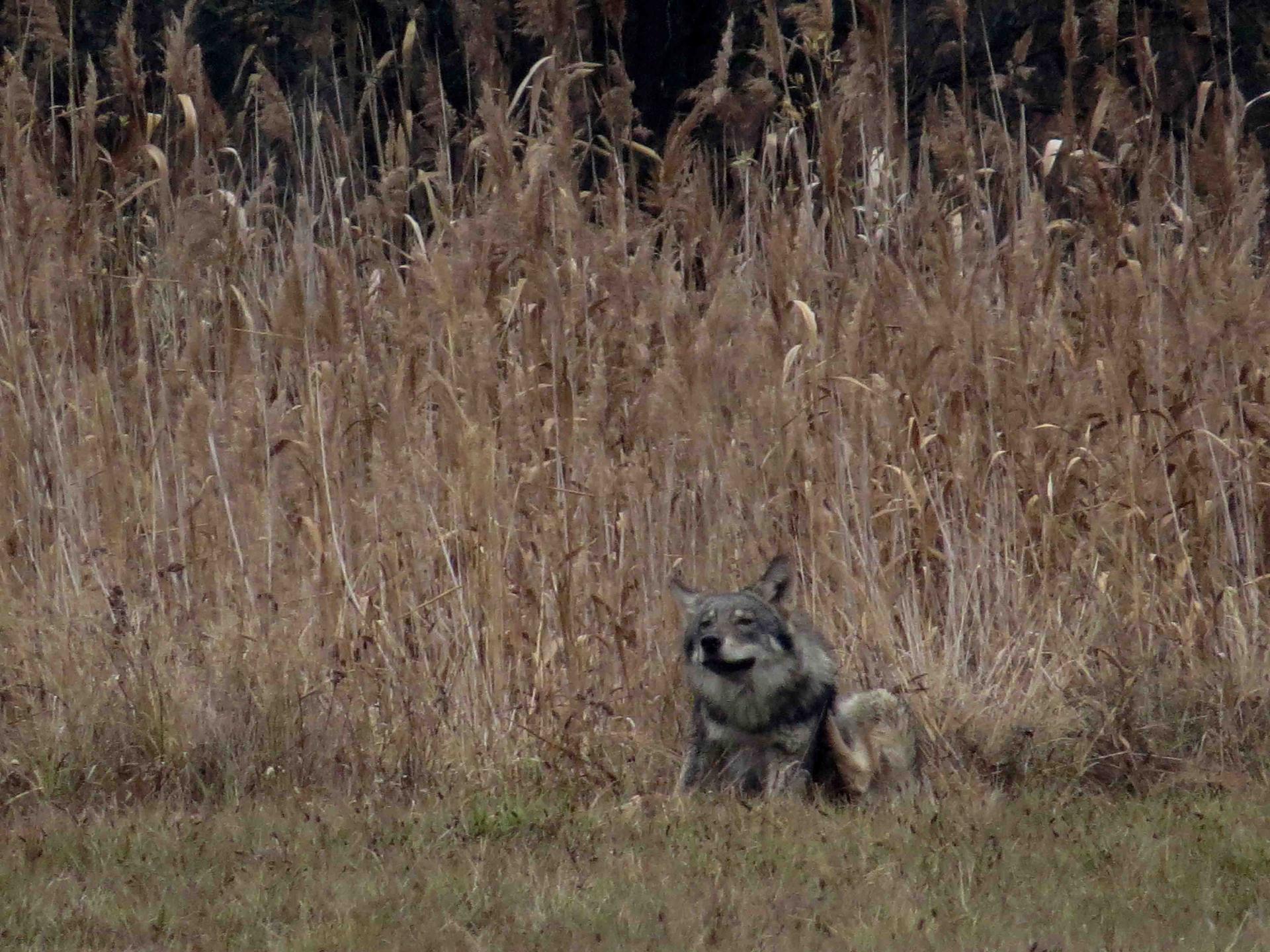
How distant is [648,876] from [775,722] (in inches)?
43.9

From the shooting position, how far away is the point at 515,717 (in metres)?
5.94

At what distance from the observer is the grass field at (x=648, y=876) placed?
4.29 m

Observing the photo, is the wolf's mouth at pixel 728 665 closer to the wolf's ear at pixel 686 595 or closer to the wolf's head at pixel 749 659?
the wolf's head at pixel 749 659

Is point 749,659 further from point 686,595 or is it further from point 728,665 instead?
point 686,595

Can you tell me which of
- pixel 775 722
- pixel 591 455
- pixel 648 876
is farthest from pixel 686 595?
pixel 648 876

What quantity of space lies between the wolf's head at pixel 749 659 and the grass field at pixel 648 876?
428mm

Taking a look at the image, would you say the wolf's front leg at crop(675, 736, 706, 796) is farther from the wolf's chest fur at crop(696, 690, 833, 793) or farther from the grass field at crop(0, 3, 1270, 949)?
the grass field at crop(0, 3, 1270, 949)

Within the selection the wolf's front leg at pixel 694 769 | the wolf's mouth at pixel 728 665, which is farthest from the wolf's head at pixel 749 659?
the wolf's front leg at pixel 694 769

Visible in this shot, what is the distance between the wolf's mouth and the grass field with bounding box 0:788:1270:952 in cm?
46

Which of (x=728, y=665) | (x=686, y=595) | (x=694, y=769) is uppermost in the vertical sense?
(x=686, y=595)

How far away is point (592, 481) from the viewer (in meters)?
6.38

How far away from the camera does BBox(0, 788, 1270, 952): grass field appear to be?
14.1 feet

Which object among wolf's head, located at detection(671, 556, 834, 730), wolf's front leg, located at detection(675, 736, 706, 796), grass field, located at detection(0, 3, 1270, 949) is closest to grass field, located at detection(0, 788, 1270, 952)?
grass field, located at detection(0, 3, 1270, 949)

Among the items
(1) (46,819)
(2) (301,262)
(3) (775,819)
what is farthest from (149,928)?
(2) (301,262)
